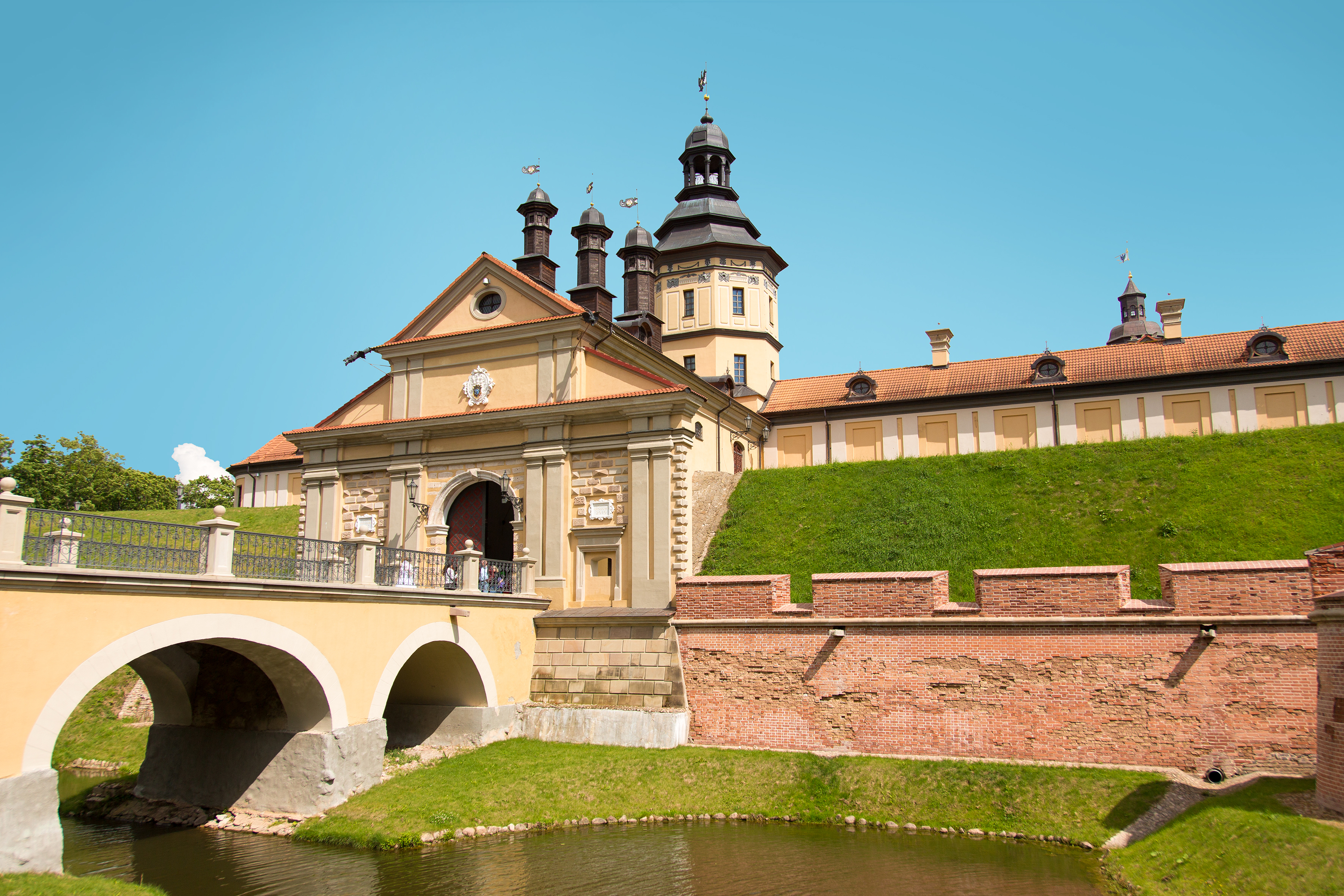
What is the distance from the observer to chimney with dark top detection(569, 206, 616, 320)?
28.2 m

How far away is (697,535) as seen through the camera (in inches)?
890

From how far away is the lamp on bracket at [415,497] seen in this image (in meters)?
24.0

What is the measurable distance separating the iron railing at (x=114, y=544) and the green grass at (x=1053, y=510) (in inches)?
466

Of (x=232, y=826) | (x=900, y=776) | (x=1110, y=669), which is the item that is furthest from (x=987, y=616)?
(x=232, y=826)

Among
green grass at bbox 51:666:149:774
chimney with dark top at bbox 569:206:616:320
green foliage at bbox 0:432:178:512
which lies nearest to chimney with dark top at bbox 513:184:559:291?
chimney with dark top at bbox 569:206:616:320

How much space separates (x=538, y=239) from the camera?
28812 millimetres

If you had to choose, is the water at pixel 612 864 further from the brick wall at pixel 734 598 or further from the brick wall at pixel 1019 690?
the brick wall at pixel 734 598

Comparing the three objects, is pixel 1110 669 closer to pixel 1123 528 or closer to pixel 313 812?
pixel 1123 528

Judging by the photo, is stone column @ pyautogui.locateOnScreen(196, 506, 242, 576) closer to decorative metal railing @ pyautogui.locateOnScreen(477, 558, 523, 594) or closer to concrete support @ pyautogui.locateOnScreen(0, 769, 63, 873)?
concrete support @ pyautogui.locateOnScreen(0, 769, 63, 873)

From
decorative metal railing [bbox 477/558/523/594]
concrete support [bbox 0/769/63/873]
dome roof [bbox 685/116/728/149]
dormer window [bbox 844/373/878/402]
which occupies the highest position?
dome roof [bbox 685/116/728/149]

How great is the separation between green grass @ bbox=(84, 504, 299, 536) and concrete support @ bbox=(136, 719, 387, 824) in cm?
1761

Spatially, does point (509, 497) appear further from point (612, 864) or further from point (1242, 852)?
point (1242, 852)

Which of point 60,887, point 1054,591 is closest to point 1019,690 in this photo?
point 1054,591

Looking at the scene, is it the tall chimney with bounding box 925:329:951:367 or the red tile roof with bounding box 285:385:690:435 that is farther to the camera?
the tall chimney with bounding box 925:329:951:367
